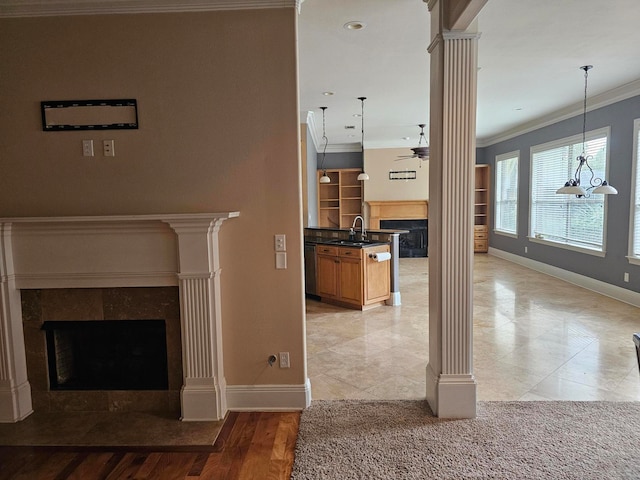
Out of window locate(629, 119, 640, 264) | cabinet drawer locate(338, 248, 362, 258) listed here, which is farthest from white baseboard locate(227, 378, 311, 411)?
window locate(629, 119, 640, 264)

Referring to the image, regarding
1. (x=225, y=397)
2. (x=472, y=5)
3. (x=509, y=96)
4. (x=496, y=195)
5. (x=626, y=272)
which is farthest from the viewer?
(x=496, y=195)

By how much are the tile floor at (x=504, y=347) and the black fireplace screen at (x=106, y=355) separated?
49.2 inches

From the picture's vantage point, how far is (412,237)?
10594mm

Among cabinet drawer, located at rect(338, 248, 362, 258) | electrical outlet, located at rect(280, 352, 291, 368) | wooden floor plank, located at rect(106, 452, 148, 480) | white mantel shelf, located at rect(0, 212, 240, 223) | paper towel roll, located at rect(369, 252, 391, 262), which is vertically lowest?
wooden floor plank, located at rect(106, 452, 148, 480)

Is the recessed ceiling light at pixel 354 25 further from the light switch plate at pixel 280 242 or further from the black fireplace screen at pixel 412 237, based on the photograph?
the black fireplace screen at pixel 412 237

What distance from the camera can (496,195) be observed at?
10039mm

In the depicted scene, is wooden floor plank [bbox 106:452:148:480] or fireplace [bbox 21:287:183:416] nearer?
wooden floor plank [bbox 106:452:148:480]

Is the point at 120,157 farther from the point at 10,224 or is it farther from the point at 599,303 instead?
the point at 599,303

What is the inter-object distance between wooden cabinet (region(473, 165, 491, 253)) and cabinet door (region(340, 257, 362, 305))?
618 cm

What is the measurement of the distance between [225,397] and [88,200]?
1.67m

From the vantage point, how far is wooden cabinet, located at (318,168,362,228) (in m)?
10.9

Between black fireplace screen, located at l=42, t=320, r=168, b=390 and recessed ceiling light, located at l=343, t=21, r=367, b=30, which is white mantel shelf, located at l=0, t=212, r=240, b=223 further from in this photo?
recessed ceiling light, located at l=343, t=21, r=367, b=30

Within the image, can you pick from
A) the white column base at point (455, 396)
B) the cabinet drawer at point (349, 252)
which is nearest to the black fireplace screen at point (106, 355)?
the white column base at point (455, 396)

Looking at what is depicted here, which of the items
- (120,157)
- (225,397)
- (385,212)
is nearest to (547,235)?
(385,212)
